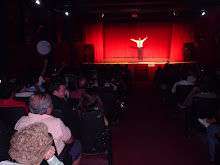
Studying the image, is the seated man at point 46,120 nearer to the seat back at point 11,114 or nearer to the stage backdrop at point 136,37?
the seat back at point 11,114

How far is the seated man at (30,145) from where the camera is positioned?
1331 millimetres

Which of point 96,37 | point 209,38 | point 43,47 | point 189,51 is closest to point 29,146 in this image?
point 43,47

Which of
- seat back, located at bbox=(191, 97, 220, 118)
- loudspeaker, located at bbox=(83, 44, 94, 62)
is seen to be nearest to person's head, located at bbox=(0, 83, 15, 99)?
seat back, located at bbox=(191, 97, 220, 118)

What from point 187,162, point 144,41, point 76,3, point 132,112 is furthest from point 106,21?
point 187,162

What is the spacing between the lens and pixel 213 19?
1171cm

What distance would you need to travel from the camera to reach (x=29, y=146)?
1.33m

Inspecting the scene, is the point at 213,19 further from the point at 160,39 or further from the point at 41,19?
the point at 41,19

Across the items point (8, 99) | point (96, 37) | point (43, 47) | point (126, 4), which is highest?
point (126, 4)

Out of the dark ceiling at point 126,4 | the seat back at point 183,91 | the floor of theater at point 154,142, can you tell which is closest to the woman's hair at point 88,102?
the floor of theater at point 154,142

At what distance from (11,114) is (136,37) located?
630 inches

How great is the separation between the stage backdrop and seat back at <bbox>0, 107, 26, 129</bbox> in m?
14.7

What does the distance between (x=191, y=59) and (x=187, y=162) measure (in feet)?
43.2

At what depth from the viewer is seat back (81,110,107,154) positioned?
276 cm

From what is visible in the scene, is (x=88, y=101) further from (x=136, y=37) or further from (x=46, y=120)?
(x=136, y=37)
